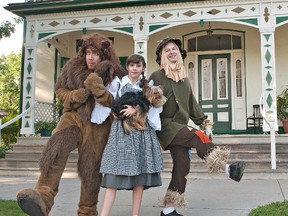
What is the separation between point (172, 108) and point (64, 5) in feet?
23.5

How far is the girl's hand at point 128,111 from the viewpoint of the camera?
3266 millimetres

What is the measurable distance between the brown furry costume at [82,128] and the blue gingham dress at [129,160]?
18 centimetres

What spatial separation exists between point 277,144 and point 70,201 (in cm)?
511

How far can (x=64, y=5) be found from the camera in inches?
389

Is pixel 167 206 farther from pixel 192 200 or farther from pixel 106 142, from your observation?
pixel 192 200

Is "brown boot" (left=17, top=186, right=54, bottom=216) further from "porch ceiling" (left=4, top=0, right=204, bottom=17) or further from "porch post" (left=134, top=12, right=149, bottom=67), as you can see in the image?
"porch ceiling" (left=4, top=0, right=204, bottom=17)

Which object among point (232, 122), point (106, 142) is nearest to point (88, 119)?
point (106, 142)

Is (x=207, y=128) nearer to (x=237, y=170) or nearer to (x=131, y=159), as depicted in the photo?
(x=237, y=170)

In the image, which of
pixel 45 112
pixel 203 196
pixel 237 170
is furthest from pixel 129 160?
pixel 45 112

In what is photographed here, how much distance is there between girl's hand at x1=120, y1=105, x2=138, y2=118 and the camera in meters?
3.27

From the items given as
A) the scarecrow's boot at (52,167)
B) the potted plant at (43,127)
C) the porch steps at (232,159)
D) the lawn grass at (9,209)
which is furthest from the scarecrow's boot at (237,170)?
the potted plant at (43,127)

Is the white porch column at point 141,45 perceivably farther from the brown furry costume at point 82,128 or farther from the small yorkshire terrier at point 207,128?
the brown furry costume at point 82,128

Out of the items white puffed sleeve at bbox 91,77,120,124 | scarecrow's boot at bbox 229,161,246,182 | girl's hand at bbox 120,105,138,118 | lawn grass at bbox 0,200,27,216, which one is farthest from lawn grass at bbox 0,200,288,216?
girl's hand at bbox 120,105,138,118

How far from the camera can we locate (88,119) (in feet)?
11.2
